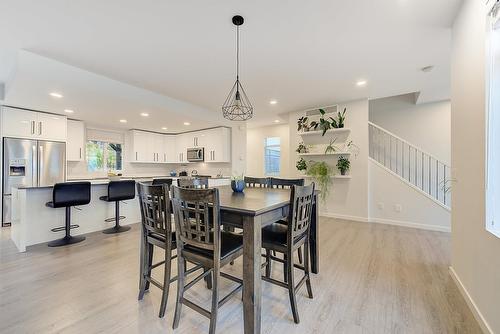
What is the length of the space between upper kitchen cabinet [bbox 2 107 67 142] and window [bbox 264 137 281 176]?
5491 millimetres

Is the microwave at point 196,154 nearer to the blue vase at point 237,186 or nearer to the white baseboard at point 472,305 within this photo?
the blue vase at point 237,186

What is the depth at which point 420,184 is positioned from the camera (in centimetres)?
518

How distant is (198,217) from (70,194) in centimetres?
282

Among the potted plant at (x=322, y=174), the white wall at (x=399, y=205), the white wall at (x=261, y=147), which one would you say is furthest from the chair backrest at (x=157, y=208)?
the white wall at (x=261, y=147)

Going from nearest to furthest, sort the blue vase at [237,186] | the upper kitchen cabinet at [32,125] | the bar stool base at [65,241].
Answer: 1. the blue vase at [237,186]
2. the bar stool base at [65,241]
3. the upper kitchen cabinet at [32,125]

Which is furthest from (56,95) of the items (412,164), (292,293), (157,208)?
(412,164)

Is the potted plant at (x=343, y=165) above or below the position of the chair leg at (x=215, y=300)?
above

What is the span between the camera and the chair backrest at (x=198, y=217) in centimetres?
144

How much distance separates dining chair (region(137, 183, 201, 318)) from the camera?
5.58ft

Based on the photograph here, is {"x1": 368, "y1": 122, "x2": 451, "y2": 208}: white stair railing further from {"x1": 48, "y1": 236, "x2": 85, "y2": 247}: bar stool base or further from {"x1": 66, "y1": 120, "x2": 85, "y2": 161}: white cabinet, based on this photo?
{"x1": 66, "y1": 120, "x2": 85, "y2": 161}: white cabinet

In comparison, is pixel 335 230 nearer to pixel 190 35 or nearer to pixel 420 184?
pixel 420 184

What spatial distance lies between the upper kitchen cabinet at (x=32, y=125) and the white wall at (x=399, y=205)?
21.9 ft

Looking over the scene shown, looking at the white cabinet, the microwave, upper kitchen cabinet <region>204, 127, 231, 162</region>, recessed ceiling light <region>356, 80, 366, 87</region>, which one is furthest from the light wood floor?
the microwave

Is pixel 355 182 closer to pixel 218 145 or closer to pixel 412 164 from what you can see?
pixel 412 164
